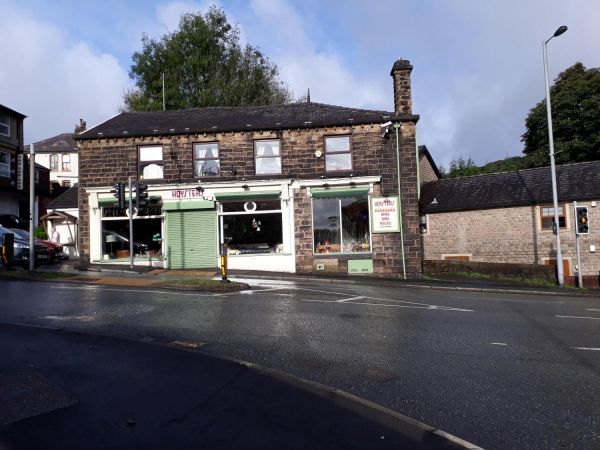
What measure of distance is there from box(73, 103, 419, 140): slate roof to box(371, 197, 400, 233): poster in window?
10.7 ft

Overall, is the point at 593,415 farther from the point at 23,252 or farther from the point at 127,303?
the point at 23,252

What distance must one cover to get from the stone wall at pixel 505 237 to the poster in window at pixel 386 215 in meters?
6.80

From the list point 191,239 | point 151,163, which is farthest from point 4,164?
point 191,239

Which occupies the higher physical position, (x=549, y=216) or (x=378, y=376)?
(x=549, y=216)

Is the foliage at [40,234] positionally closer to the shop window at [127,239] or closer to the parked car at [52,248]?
the parked car at [52,248]

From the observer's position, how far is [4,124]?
36.3 meters

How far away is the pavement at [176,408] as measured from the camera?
3.91 m

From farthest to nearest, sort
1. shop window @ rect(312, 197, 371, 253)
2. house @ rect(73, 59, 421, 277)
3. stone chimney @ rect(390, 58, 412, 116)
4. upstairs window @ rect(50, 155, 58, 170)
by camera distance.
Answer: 1. upstairs window @ rect(50, 155, 58, 170)
2. stone chimney @ rect(390, 58, 412, 116)
3. shop window @ rect(312, 197, 371, 253)
4. house @ rect(73, 59, 421, 277)

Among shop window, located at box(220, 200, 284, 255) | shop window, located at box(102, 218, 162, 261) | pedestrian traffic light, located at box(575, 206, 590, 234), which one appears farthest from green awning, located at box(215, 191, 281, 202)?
pedestrian traffic light, located at box(575, 206, 590, 234)

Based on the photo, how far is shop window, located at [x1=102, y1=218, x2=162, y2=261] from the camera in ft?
66.7

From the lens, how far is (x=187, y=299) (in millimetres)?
11438

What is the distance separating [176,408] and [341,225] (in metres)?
15.6

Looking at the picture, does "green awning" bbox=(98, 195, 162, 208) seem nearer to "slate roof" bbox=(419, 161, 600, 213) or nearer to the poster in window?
the poster in window

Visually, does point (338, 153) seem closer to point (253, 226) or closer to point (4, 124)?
point (253, 226)
